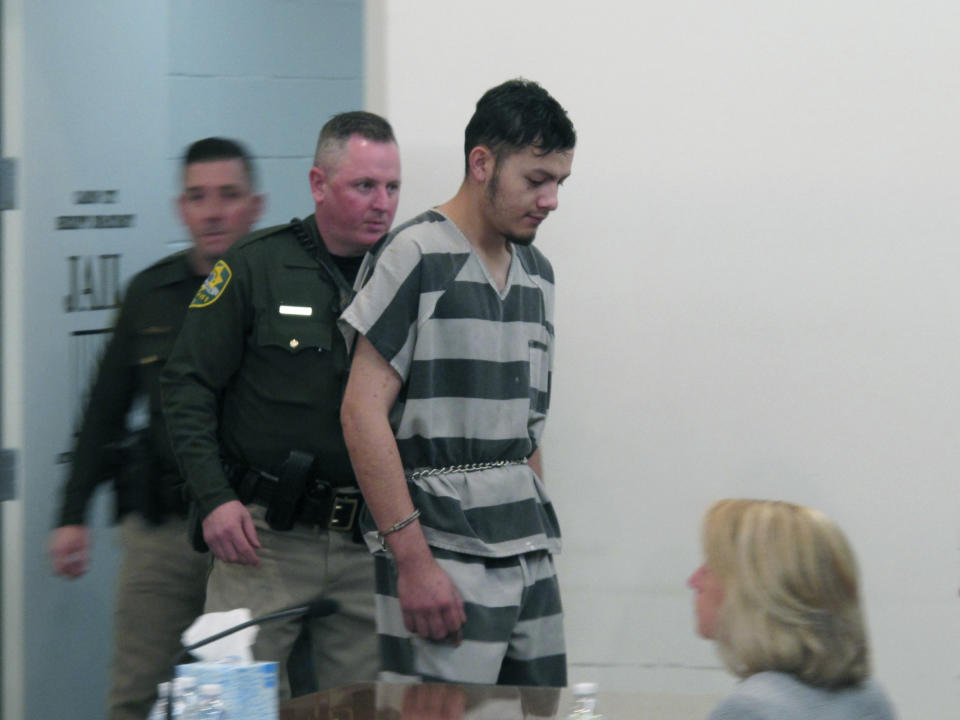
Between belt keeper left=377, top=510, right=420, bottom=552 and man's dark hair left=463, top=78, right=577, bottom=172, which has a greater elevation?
man's dark hair left=463, top=78, right=577, bottom=172

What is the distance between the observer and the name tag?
2.32 m

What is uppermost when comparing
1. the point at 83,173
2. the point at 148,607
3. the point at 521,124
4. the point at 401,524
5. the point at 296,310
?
the point at 83,173

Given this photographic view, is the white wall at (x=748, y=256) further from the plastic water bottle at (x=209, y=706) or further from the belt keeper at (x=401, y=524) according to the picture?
the plastic water bottle at (x=209, y=706)

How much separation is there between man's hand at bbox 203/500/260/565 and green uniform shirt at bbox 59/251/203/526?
14.2 inches

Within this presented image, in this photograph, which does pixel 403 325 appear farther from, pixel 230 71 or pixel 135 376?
pixel 230 71

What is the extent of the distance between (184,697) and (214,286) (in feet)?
3.76

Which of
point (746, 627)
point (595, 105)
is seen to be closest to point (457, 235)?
point (595, 105)

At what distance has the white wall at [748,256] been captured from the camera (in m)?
2.51

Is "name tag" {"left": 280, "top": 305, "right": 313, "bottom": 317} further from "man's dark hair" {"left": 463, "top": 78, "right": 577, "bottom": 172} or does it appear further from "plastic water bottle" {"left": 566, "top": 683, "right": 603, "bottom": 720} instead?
"plastic water bottle" {"left": 566, "top": 683, "right": 603, "bottom": 720}

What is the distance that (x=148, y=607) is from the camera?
2637 mm

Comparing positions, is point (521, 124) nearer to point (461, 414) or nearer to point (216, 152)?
point (461, 414)

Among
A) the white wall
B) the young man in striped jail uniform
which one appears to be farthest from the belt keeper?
the white wall

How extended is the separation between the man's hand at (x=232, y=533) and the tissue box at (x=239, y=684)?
88 cm

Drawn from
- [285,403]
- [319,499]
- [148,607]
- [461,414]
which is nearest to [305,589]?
[319,499]
